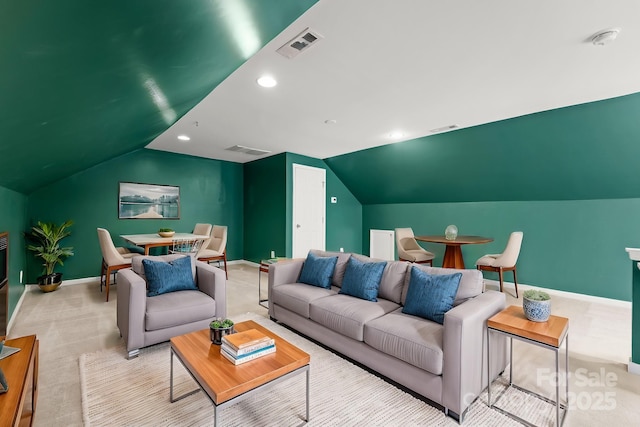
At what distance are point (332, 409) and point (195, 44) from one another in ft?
7.68

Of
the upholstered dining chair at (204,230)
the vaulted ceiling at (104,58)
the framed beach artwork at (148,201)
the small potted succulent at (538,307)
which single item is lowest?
the small potted succulent at (538,307)

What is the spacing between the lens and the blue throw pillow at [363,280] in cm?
259

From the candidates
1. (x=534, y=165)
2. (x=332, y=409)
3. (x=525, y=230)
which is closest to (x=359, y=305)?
(x=332, y=409)

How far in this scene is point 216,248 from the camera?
5492 mm

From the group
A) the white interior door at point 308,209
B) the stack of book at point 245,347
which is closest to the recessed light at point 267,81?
the stack of book at point 245,347

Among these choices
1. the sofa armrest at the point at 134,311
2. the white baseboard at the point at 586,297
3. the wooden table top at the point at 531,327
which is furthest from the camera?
the white baseboard at the point at 586,297

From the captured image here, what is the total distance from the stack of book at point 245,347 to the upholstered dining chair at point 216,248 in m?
3.44

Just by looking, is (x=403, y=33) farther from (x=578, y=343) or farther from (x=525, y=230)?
(x=525, y=230)

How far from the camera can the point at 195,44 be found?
66.5 inches

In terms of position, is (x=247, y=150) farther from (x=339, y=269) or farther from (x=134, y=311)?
(x=134, y=311)

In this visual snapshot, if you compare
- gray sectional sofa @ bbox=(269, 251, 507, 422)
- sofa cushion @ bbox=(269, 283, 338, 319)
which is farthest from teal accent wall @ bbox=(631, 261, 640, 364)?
sofa cushion @ bbox=(269, 283, 338, 319)

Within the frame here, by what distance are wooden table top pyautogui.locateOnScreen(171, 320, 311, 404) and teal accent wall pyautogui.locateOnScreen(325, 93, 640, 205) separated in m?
3.90

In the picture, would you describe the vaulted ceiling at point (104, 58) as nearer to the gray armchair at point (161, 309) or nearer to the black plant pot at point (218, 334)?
the gray armchair at point (161, 309)

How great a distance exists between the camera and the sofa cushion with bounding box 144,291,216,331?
245 cm
